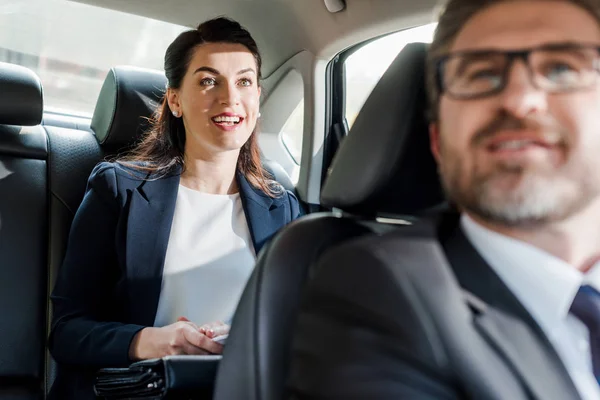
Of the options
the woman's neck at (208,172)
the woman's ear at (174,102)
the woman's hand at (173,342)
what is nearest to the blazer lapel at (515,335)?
the woman's hand at (173,342)

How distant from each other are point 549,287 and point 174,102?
1.50 m

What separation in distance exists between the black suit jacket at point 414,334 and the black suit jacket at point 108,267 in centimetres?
92

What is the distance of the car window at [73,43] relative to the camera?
104 inches

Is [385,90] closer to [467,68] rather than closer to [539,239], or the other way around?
[467,68]

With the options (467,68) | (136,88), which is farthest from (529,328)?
(136,88)

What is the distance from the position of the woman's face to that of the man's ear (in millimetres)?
953

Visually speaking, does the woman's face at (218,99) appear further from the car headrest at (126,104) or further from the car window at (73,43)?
the car window at (73,43)

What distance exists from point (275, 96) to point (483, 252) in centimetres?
191

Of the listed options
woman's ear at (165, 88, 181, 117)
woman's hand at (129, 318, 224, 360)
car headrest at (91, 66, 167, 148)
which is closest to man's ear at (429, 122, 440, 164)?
woman's hand at (129, 318, 224, 360)

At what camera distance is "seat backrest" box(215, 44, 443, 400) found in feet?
3.78

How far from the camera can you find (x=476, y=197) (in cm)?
106

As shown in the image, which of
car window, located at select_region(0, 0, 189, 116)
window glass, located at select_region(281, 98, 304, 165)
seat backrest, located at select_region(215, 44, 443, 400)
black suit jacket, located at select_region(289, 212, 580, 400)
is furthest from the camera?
window glass, located at select_region(281, 98, 304, 165)

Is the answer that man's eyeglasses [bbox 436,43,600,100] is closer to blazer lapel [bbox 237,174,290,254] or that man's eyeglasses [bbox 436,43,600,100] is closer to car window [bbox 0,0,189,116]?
A: blazer lapel [bbox 237,174,290,254]

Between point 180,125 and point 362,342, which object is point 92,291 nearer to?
point 180,125
